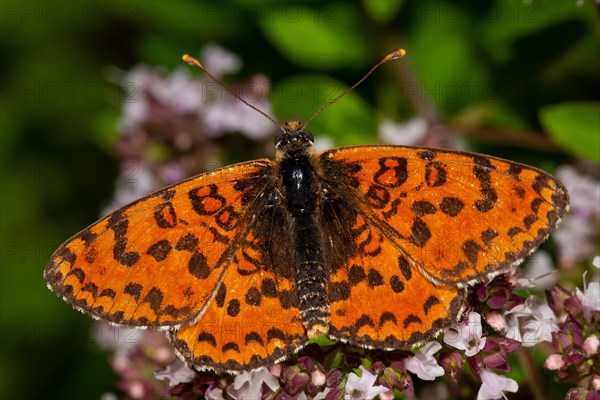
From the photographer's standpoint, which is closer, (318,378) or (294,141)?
(318,378)

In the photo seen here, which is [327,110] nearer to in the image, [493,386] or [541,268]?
[541,268]

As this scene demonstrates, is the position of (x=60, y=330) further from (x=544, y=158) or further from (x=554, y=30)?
(x=554, y=30)

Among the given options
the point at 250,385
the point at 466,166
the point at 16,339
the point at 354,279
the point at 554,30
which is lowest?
the point at 16,339

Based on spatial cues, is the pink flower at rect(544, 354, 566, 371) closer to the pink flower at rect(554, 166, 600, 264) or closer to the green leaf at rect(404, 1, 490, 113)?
the pink flower at rect(554, 166, 600, 264)

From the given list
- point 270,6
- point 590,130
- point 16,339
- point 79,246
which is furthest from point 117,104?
point 590,130

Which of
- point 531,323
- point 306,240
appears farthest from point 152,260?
point 531,323

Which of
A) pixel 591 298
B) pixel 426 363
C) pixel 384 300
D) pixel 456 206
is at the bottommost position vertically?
pixel 426 363
